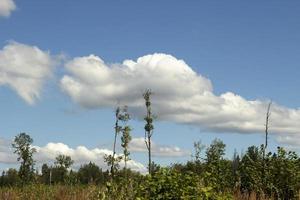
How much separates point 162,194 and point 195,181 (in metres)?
0.76

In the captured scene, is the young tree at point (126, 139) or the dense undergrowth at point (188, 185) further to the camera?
the young tree at point (126, 139)

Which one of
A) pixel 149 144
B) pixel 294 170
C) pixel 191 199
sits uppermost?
pixel 149 144

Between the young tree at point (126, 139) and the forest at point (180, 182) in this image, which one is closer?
the forest at point (180, 182)

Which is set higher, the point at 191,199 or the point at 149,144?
the point at 149,144

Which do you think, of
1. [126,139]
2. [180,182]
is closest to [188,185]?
[180,182]

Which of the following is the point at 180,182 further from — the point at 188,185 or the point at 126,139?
the point at 126,139

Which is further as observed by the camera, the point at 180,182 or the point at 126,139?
the point at 126,139

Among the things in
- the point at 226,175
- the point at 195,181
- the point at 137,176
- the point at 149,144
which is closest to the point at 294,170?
the point at 226,175

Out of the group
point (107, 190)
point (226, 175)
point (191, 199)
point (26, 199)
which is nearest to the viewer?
point (191, 199)

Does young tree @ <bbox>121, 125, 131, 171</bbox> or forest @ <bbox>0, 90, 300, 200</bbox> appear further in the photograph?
young tree @ <bbox>121, 125, 131, 171</bbox>

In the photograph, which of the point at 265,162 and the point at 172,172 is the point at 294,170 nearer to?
the point at 265,162

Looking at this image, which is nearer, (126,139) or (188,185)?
(188,185)

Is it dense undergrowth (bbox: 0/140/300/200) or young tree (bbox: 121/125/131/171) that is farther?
young tree (bbox: 121/125/131/171)

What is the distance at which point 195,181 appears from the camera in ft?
36.8
